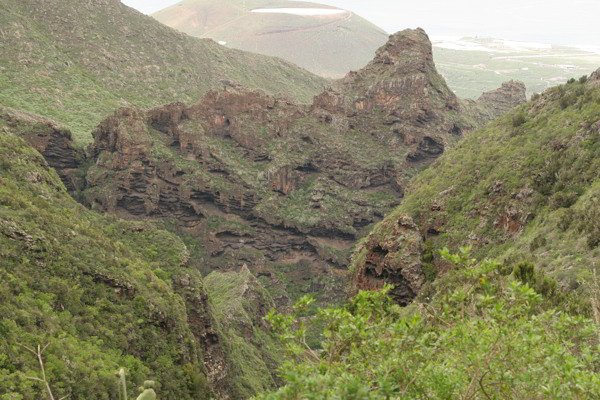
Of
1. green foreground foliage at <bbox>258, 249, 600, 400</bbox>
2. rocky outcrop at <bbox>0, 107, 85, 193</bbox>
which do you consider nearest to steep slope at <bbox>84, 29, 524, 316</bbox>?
rocky outcrop at <bbox>0, 107, 85, 193</bbox>

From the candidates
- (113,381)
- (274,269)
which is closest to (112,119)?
(274,269)

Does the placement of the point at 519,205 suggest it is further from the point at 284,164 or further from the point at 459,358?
the point at 284,164

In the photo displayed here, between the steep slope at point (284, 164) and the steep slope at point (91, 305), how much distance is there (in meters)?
64.3

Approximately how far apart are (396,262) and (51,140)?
4568 inches

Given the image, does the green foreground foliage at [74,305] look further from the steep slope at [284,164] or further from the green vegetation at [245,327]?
the steep slope at [284,164]

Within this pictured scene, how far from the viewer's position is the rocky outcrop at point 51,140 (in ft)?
481

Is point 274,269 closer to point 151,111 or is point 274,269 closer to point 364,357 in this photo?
point 151,111

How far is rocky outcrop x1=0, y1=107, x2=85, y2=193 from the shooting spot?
146m

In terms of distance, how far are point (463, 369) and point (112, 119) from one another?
154116 mm

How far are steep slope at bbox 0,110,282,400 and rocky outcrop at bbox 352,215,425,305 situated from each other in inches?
893

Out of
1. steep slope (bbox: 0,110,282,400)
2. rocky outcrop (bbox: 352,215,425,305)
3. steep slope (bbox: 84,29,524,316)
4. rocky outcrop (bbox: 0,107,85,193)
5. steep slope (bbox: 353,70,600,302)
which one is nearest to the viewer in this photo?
steep slope (bbox: 353,70,600,302)

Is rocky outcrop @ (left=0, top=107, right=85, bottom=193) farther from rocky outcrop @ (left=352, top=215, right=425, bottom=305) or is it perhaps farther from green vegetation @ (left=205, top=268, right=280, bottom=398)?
rocky outcrop @ (left=352, top=215, right=425, bottom=305)

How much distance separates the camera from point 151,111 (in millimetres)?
170250

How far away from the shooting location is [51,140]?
155 m
